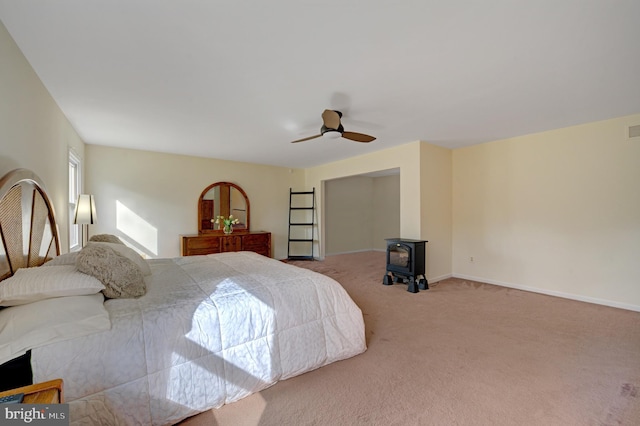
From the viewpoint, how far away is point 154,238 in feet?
16.4

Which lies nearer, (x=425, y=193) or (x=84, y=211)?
(x=84, y=211)

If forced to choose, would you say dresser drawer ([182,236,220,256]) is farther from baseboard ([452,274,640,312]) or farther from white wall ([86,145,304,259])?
baseboard ([452,274,640,312])

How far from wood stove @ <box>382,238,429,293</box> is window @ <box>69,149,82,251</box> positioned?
458 cm

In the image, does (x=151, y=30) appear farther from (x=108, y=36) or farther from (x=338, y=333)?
(x=338, y=333)

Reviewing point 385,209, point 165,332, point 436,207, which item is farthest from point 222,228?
point 385,209

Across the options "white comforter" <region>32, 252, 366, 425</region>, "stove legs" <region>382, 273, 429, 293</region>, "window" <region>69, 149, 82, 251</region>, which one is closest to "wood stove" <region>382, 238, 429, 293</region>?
"stove legs" <region>382, 273, 429, 293</region>

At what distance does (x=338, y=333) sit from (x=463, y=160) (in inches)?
161

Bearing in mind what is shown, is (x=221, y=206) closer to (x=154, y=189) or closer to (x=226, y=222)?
(x=226, y=222)

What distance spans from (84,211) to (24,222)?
1.54 m

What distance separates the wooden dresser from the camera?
199 inches

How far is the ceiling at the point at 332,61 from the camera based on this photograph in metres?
1.58

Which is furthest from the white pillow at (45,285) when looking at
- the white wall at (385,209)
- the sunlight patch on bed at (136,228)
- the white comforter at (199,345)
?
the white wall at (385,209)

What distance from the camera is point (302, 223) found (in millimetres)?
6871

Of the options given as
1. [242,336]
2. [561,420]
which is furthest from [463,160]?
[242,336]
